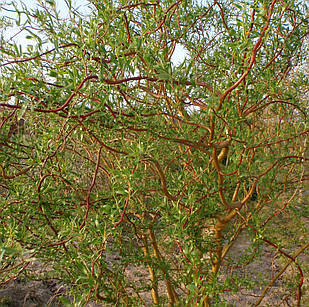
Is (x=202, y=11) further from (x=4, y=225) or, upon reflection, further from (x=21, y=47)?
(x=4, y=225)

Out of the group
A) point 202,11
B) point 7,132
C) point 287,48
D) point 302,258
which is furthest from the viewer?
point 302,258

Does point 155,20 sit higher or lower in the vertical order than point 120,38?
higher

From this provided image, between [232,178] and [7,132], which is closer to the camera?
[7,132]

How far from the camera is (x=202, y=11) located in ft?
6.07

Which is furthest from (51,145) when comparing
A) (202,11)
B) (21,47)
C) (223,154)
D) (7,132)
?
(202,11)

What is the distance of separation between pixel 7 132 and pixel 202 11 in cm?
137

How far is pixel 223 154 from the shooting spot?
163 centimetres

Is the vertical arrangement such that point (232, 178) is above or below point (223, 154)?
below

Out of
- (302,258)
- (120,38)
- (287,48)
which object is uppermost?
(287,48)

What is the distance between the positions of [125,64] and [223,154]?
929mm

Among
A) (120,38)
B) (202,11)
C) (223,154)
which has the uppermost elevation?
(202,11)

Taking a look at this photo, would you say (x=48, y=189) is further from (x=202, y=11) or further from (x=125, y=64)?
(x=202, y=11)

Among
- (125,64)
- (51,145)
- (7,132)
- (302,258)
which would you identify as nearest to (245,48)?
(125,64)

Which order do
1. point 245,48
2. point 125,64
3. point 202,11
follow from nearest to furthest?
point 125,64 → point 245,48 → point 202,11
